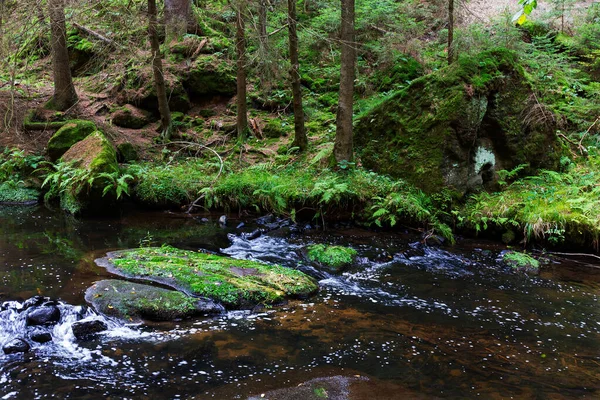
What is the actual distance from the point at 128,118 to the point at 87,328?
10483mm

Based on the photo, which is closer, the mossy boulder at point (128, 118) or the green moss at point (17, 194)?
the green moss at point (17, 194)

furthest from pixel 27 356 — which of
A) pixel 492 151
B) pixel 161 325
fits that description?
pixel 492 151

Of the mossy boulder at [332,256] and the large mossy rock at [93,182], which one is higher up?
the large mossy rock at [93,182]

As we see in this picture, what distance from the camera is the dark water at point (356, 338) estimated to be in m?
3.82

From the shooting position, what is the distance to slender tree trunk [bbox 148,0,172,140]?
444 inches

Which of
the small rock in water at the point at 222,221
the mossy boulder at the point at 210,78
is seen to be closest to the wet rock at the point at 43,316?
the small rock in water at the point at 222,221

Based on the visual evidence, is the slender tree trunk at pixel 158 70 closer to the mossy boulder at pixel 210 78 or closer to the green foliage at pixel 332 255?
the mossy boulder at pixel 210 78

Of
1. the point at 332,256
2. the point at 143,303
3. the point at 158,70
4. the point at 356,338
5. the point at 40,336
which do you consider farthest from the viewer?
the point at 158,70

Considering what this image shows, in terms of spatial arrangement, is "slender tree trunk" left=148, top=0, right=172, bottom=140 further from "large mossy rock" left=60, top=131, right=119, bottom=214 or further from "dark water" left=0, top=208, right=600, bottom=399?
"dark water" left=0, top=208, right=600, bottom=399

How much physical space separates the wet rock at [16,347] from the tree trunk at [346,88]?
7.34 metres

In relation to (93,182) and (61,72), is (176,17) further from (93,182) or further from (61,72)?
(93,182)

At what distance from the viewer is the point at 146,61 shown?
1342 cm

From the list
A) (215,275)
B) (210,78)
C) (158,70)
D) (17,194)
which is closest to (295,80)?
(158,70)

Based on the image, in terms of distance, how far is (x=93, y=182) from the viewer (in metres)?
9.38
